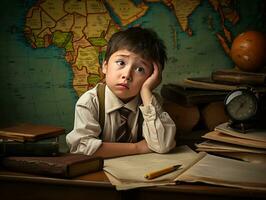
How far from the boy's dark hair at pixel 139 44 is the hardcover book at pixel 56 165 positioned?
0.52 m

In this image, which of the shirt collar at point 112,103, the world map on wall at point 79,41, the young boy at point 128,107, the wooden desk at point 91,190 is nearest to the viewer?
the wooden desk at point 91,190

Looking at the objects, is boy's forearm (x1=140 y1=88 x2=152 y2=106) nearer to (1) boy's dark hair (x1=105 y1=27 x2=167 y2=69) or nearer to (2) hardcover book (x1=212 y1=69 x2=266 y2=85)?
(1) boy's dark hair (x1=105 y1=27 x2=167 y2=69)

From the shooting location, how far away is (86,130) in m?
1.57

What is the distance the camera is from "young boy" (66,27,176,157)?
1.57 m

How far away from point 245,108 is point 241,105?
0.06 ft

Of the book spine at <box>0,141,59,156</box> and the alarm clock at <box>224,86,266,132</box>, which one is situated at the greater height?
the alarm clock at <box>224,86,266,132</box>

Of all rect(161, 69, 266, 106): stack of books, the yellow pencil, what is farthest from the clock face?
the yellow pencil

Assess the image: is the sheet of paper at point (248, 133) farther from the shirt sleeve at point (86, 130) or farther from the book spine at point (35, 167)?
the book spine at point (35, 167)

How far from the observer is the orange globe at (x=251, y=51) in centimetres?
174

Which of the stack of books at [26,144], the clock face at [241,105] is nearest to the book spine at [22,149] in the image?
the stack of books at [26,144]

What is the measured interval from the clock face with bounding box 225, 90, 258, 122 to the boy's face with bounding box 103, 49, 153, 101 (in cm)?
36

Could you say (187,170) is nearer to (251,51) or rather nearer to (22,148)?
(22,148)

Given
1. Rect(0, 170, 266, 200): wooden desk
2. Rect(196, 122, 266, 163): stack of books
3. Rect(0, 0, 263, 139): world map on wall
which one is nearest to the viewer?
Rect(0, 170, 266, 200): wooden desk

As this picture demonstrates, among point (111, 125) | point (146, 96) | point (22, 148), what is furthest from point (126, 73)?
point (22, 148)
